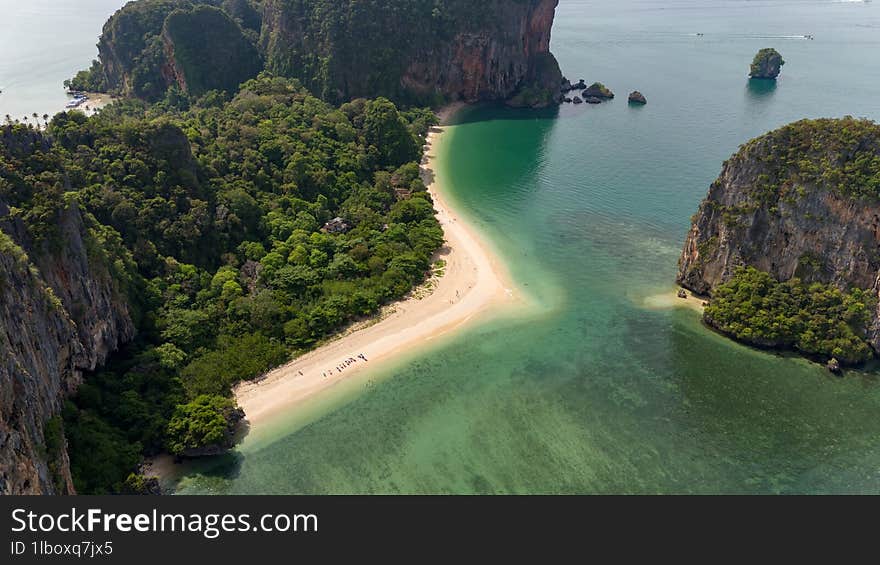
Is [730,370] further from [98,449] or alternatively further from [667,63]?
[667,63]

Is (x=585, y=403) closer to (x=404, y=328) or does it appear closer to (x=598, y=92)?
(x=404, y=328)

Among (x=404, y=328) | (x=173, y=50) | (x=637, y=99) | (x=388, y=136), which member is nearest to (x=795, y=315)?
(x=404, y=328)

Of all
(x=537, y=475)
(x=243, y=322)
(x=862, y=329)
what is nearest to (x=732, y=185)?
(x=862, y=329)

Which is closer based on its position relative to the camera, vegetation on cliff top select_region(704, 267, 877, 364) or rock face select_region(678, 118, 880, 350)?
vegetation on cliff top select_region(704, 267, 877, 364)

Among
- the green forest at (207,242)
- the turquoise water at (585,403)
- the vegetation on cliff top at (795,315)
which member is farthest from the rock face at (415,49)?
the vegetation on cliff top at (795,315)

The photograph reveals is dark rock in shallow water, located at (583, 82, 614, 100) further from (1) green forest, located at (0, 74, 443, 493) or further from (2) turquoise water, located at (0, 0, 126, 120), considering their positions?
(2) turquoise water, located at (0, 0, 126, 120)

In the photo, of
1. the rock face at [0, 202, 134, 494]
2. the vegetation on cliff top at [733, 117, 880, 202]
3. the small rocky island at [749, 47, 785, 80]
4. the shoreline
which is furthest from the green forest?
the small rocky island at [749, 47, 785, 80]
